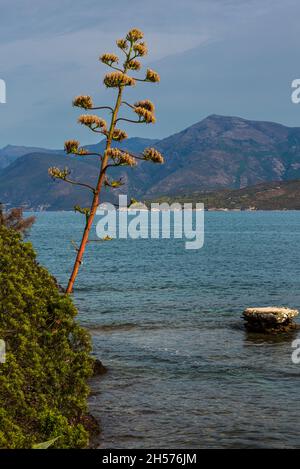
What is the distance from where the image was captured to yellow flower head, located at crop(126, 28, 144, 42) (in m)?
15.8

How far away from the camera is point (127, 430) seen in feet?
69.4

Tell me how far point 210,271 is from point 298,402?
67.3 meters

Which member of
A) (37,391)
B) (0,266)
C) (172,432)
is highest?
(0,266)

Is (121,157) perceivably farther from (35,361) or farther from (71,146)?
(35,361)

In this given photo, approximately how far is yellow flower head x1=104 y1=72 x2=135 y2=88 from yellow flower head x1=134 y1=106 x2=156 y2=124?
0.96 meters

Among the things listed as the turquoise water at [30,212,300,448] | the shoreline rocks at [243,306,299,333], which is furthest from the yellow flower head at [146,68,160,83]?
the shoreline rocks at [243,306,299,333]

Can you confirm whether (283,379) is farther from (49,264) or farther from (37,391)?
(49,264)

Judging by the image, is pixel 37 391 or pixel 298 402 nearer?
pixel 37 391

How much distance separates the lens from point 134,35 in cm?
1589

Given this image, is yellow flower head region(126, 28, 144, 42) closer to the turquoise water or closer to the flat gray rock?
the turquoise water

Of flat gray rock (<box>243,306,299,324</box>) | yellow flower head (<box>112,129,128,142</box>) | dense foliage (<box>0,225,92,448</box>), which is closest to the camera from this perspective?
dense foliage (<box>0,225,92,448</box>)

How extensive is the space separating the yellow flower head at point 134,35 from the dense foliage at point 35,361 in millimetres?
6324
